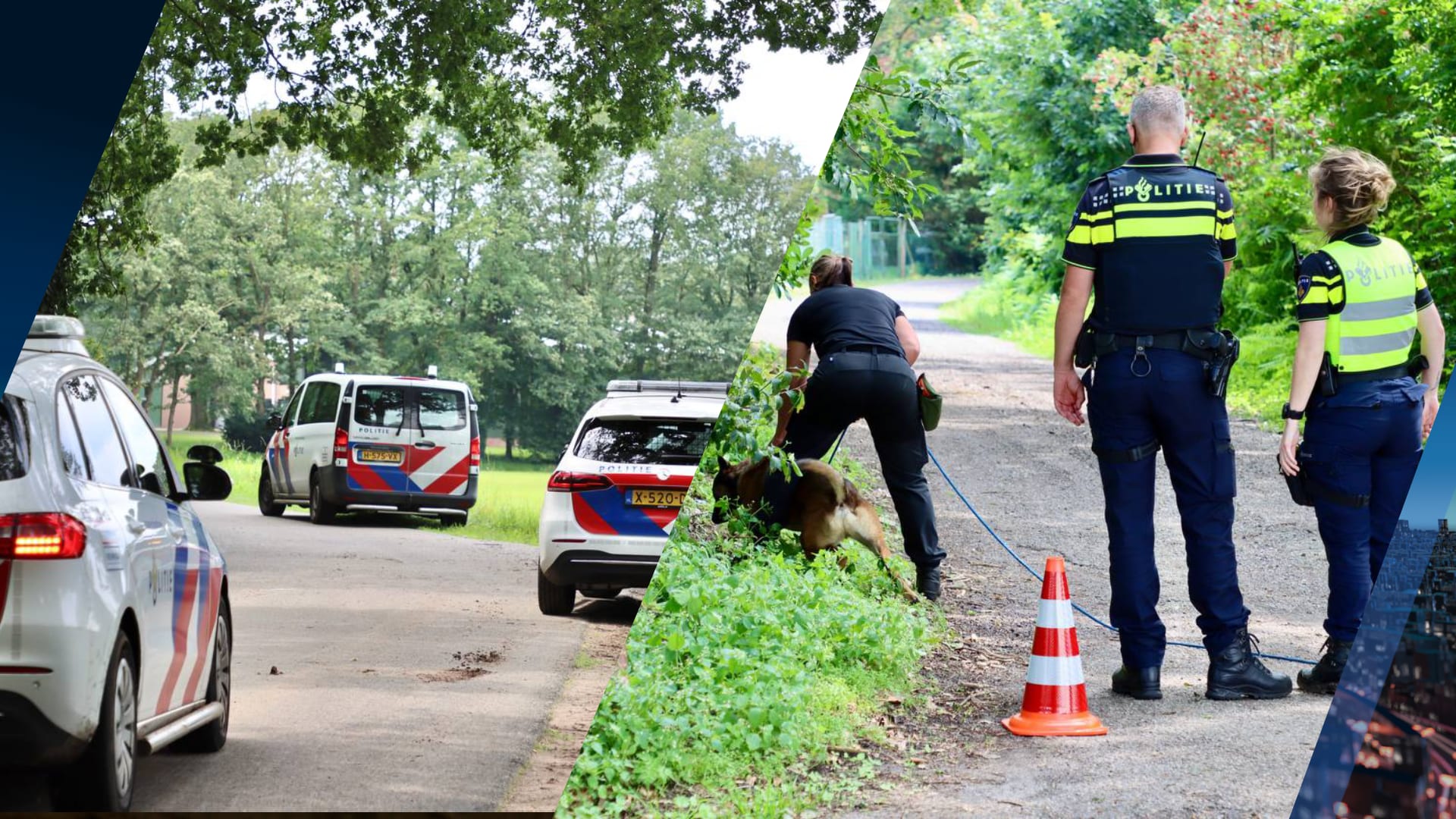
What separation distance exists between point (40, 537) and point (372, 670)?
69 cm

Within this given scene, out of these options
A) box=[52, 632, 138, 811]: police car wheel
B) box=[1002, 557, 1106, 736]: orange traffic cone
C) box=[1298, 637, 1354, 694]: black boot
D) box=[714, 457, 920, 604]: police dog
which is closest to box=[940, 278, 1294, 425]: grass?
box=[714, 457, 920, 604]: police dog

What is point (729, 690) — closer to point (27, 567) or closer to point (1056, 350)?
point (1056, 350)

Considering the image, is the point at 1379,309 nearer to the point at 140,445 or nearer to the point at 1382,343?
the point at 1382,343

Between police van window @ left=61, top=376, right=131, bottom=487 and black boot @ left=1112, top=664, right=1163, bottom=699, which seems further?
black boot @ left=1112, top=664, right=1163, bottom=699

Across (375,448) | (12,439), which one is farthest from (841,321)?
(12,439)

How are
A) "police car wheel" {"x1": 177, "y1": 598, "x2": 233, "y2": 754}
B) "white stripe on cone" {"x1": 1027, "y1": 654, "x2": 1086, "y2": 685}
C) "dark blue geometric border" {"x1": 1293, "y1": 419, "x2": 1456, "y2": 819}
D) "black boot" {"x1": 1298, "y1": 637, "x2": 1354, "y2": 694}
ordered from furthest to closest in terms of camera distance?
"black boot" {"x1": 1298, "y1": 637, "x2": 1354, "y2": 694} < "white stripe on cone" {"x1": 1027, "y1": 654, "x2": 1086, "y2": 685} < "dark blue geometric border" {"x1": 1293, "y1": 419, "x2": 1456, "y2": 819} < "police car wheel" {"x1": 177, "y1": 598, "x2": 233, "y2": 754}

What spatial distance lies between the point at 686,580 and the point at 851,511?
109cm

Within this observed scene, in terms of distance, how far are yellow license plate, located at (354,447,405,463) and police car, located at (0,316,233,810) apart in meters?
0.29

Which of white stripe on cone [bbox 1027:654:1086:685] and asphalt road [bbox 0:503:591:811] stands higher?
asphalt road [bbox 0:503:591:811]

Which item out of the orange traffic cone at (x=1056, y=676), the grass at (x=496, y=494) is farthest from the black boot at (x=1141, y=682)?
the grass at (x=496, y=494)

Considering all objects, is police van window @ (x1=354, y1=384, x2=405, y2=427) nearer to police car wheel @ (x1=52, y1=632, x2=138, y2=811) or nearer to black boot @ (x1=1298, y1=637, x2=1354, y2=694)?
police car wheel @ (x1=52, y1=632, x2=138, y2=811)

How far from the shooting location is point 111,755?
2666 millimetres

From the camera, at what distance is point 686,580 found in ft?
13.9

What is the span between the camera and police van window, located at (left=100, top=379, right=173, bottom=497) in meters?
2.80
